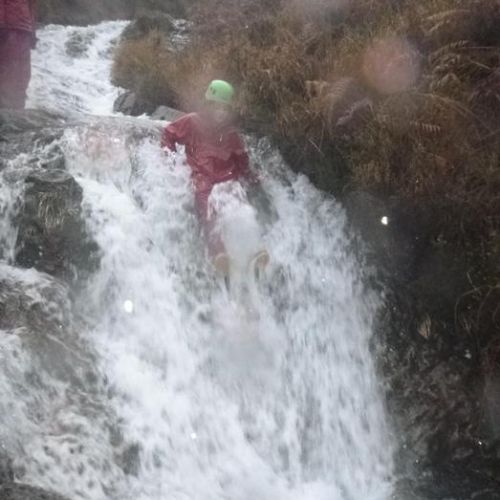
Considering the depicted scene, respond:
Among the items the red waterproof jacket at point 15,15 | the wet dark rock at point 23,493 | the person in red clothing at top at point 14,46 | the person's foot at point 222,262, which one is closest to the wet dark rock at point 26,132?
the person in red clothing at top at point 14,46

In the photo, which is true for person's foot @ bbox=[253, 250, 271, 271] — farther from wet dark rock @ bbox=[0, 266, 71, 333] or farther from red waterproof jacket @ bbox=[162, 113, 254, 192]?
wet dark rock @ bbox=[0, 266, 71, 333]

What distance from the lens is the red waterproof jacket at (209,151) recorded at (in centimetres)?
602

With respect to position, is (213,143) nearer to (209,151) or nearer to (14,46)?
Result: (209,151)

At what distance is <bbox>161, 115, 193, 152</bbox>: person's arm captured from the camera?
618 cm

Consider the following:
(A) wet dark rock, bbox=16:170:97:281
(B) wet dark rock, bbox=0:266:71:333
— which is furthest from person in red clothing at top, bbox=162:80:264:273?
(B) wet dark rock, bbox=0:266:71:333

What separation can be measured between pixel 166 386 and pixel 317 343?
4.64ft

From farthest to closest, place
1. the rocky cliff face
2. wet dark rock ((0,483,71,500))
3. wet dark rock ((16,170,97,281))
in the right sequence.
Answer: the rocky cliff face → wet dark rock ((16,170,97,281)) → wet dark rock ((0,483,71,500))

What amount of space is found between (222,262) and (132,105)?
4499mm

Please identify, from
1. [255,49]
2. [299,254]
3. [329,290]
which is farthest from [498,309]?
[255,49]

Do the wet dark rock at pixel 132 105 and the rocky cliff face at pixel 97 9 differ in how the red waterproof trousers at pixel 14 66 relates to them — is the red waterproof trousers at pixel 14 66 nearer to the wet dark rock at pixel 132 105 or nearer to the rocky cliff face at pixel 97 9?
the wet dark rock at pixel 132 105

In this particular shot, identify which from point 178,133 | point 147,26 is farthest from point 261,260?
point 147,26

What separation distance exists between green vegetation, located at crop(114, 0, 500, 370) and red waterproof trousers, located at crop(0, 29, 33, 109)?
2015 mm

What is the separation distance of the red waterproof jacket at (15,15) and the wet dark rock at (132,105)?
2114mm

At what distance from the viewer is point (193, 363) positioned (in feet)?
16.4
